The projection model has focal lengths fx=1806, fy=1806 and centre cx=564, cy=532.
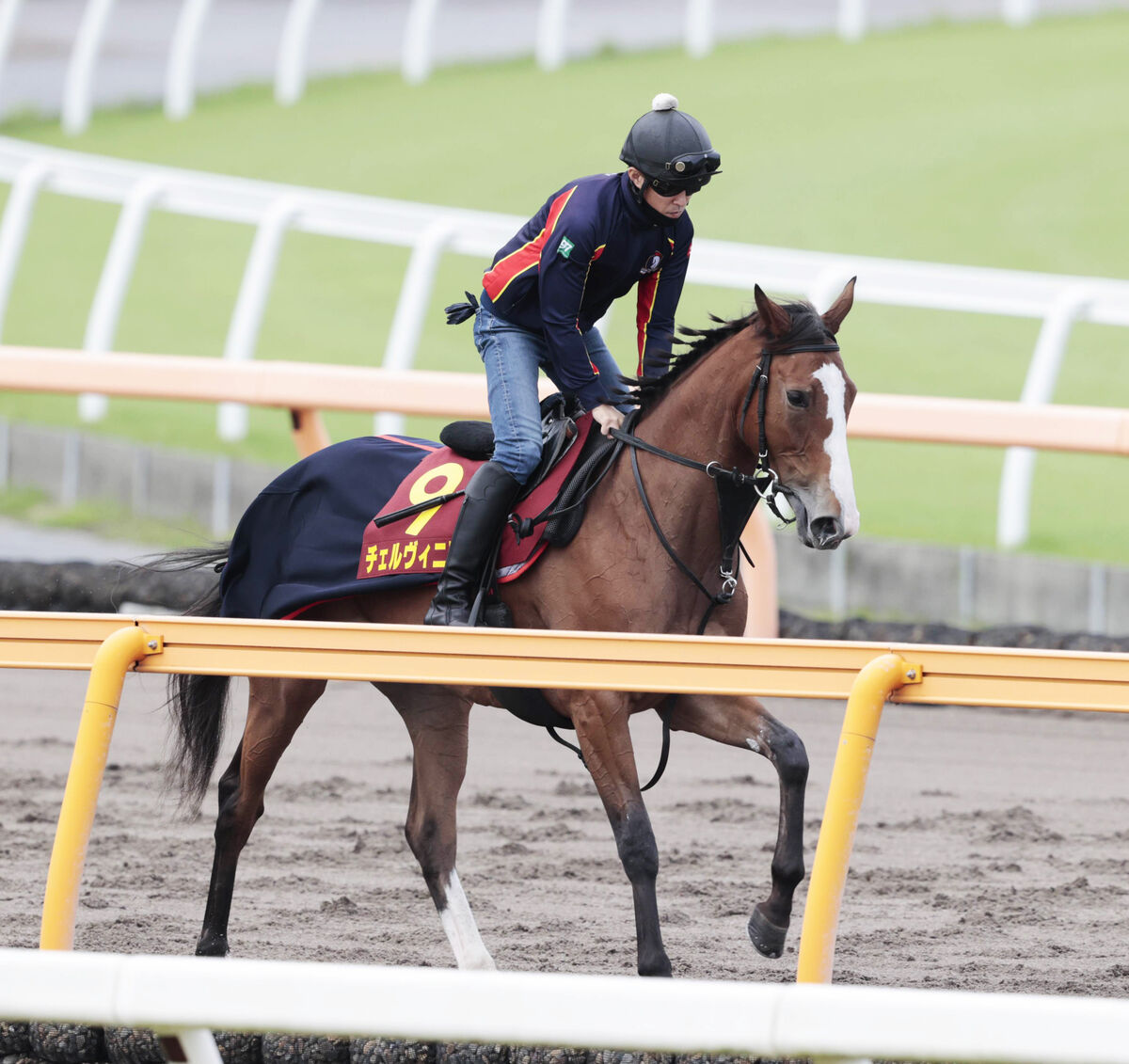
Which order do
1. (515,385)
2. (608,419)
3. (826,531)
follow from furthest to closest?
(515,385)
(608,419)
(826,531)

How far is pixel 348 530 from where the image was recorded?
478cm

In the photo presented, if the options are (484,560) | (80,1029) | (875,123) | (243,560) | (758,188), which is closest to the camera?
(80,1029)

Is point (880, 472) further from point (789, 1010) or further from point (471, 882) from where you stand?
point (789, 1010)

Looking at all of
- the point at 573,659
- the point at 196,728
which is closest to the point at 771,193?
the point at 196,728

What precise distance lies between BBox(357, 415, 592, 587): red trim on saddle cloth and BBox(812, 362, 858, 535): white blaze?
2.40ft

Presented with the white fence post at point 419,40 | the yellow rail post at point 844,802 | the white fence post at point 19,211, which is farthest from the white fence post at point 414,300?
the white fence post at point 419,40

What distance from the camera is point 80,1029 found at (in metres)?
3.63

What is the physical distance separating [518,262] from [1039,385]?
4.53 m

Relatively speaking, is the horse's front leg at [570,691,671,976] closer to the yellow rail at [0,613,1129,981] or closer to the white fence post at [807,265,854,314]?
the yellow rail at [0,613,1129,981]

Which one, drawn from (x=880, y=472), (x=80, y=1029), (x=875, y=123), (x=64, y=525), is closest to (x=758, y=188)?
(x=875, y=123)

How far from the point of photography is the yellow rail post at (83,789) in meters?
3.14

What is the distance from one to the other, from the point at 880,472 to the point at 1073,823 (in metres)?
8.65

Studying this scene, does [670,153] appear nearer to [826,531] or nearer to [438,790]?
[826,531]

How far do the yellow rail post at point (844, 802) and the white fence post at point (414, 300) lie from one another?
6673 mm
